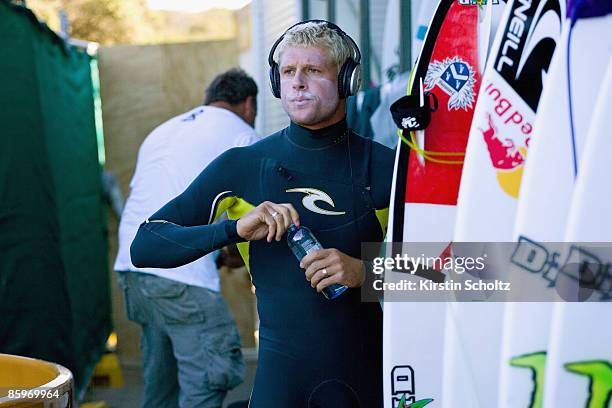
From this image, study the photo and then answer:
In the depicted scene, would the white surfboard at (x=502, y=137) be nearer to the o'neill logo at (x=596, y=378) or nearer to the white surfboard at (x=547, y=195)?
the white surfboard at (x=547, y=195)

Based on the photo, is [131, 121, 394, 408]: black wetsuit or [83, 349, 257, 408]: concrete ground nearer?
[131, 121, 394, 408]: black wetsuit

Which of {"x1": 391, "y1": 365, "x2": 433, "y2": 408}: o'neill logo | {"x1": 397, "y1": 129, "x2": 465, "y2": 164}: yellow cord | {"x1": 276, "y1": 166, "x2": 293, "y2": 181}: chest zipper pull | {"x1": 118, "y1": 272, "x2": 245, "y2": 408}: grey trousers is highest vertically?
{"x1": 397, "y1": 129, "x2": 465, "y2": 164}: yellow cord

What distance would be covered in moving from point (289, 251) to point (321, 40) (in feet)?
2.17

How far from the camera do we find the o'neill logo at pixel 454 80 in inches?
101

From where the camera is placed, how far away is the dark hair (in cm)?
491

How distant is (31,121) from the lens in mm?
5180

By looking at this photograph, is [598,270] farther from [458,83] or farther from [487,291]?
[458,83]

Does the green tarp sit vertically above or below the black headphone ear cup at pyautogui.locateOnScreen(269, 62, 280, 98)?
below

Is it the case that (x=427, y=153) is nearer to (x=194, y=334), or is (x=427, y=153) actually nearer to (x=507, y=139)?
(x=507, y=139)

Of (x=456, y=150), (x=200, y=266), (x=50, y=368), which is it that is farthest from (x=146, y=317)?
(x=456, y=150)

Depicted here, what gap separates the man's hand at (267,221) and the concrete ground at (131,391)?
3.90 m

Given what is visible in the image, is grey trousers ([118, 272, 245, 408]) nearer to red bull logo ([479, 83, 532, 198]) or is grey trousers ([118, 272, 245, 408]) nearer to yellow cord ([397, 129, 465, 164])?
yellow cord ([397, 129, 465, 164])

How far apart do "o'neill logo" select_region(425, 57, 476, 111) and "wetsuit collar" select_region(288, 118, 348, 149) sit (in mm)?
356

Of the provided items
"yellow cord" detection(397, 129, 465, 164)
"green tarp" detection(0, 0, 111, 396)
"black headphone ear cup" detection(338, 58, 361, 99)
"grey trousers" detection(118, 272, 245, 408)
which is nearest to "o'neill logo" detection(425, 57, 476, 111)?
"yellow cord" detection(397, 129, 465, 164)
